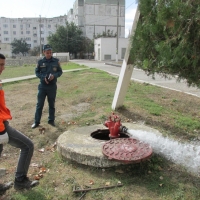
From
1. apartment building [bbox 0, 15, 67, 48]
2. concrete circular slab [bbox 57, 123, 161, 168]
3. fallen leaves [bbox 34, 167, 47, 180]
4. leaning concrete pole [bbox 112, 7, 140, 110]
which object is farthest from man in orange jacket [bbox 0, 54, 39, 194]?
apartment building [bbox 0, 15, 67, 48]

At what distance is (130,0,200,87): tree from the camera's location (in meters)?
2.34

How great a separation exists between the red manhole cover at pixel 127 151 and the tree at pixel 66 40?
52.0 meters

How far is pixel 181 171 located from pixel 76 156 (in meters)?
1.43

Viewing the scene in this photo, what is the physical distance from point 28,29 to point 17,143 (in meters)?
96.2

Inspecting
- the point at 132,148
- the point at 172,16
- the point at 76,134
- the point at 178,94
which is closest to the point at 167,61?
the point at 172,16

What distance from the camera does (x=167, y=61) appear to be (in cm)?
261

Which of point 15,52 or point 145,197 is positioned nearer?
point 145,197

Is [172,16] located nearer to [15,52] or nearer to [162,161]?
[162,161]

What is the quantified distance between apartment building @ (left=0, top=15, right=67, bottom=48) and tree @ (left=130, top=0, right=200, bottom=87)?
91129 millimetres

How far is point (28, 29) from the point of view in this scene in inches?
3610

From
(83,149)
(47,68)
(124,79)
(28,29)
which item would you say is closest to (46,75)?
(47,68)

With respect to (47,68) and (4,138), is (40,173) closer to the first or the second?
(4,138)

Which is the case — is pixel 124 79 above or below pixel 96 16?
below

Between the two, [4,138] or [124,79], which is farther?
[124,79]
